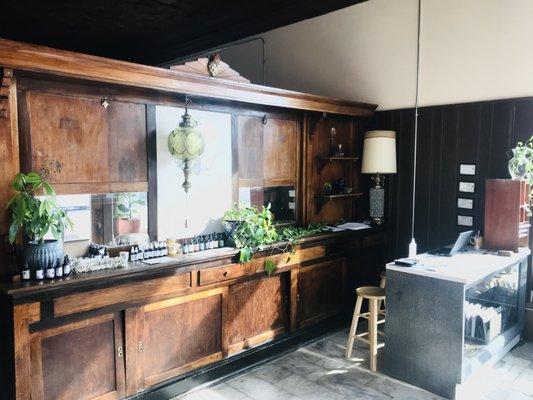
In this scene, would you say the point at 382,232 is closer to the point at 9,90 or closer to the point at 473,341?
the point at 473,341

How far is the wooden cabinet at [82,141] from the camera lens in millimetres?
3031

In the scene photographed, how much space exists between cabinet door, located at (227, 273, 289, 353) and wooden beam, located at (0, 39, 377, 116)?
65.7 inches

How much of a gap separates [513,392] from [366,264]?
2042 mm

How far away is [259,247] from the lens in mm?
4012

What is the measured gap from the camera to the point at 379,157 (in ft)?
16.5

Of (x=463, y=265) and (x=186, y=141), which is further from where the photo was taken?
(x=463, y=265)

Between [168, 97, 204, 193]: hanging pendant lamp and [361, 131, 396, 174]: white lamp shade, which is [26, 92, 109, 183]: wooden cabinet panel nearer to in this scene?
[168, 97, 204, 193]: hanging pendant lamp

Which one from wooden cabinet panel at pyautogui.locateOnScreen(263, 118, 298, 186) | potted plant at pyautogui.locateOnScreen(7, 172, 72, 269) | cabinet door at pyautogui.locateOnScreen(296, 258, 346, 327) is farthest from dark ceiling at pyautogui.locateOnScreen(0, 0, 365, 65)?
cabinet door at pyautogui.locateOnScreen(296, 258, 346, 327)

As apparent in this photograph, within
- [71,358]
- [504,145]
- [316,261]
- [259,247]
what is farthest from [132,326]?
[504,145]

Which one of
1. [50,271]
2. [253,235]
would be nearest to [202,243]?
[253,235]

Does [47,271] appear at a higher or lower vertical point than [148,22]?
lower

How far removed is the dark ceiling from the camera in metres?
2.25

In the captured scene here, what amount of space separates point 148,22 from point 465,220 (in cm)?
371

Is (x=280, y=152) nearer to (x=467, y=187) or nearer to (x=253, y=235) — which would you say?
(x=253, y=235)
